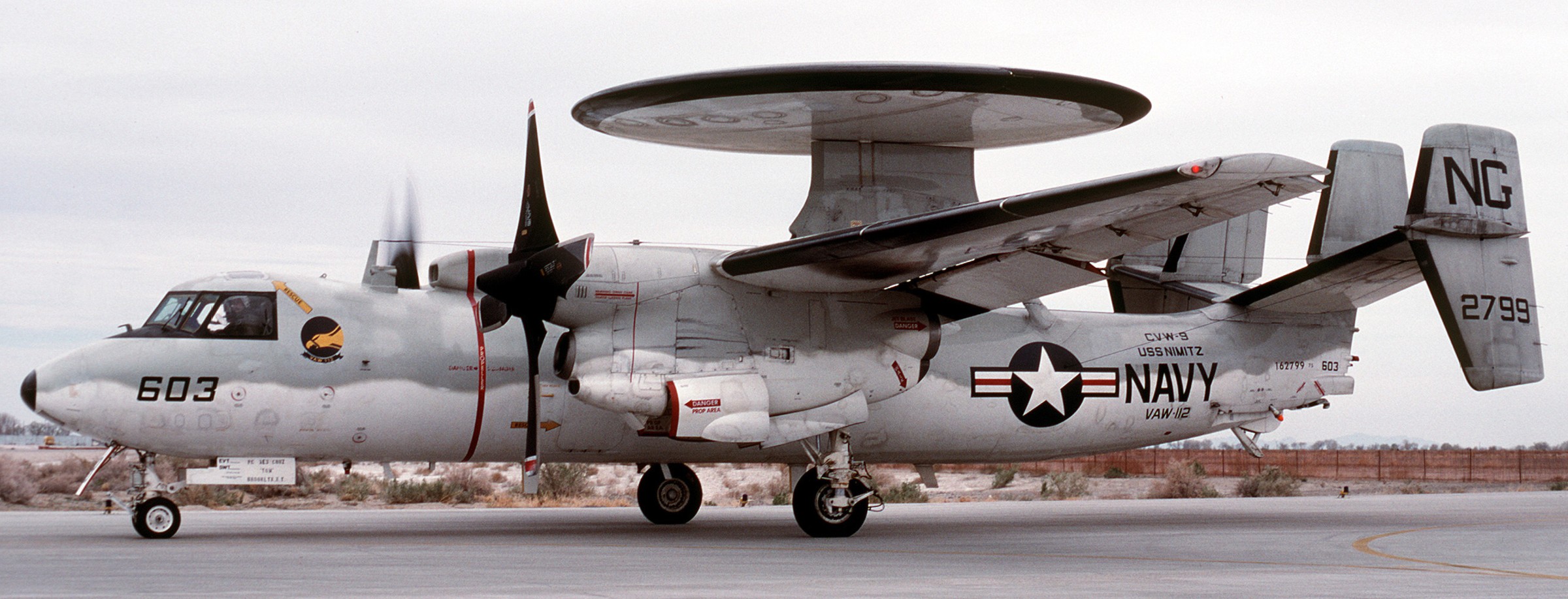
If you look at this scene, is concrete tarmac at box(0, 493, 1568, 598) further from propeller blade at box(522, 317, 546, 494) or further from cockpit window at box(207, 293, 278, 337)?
cockpit window at box(207, 293, 278, 337)

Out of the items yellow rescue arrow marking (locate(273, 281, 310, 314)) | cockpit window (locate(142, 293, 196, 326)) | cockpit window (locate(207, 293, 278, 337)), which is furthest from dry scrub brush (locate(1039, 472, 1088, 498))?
cockpit window (locate(142, 293, 196, 326))

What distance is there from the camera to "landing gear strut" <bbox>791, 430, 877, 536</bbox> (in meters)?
15.8

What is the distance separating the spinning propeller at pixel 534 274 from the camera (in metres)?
14.8

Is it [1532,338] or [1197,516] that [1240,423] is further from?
[1532,338]

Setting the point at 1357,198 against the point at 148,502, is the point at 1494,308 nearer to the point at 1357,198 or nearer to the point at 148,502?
the point at 1357,198

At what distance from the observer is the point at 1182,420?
A: 19156 mm

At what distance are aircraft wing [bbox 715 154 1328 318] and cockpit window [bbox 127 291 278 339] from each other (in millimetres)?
5317

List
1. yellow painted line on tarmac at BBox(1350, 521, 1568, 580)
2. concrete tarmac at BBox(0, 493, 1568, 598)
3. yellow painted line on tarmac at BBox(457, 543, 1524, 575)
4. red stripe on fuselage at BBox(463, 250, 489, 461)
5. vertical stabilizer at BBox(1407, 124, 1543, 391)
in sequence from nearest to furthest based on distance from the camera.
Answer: concrete tarmac at BBox(0, 493, 1568, 598) < yellow painted line on tarmac at BBox(1350, 521, 1568, 580) < yellow painted line on tarmac at BBox(457, 543, 1524, 575) < red stripe on fuselage at BBox(463, 250, 489, 461) < vertical stabilizer at BBox(1407, 124, 1543, 391)

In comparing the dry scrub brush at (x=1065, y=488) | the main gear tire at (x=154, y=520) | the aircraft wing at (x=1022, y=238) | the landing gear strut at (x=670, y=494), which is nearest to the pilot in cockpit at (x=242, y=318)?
the main gear tire at (x=154, y=520)

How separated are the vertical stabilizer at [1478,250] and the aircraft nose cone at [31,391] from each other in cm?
1691

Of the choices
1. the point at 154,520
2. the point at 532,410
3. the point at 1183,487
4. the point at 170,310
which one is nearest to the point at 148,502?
the point at 154,520

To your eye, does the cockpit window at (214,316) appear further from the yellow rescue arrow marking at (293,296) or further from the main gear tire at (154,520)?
the main gear tire at (154,520)

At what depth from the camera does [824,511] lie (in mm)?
15781

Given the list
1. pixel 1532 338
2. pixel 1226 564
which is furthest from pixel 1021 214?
pixel 1532 338
